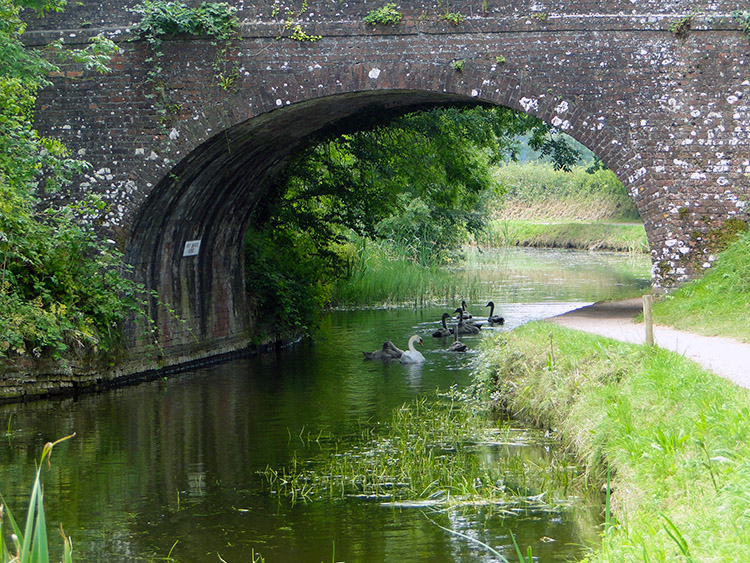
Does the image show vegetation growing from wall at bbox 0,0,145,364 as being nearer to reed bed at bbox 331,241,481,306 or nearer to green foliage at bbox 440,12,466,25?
green foliage at bbox 440,12,466,25

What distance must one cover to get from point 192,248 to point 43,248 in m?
3.31

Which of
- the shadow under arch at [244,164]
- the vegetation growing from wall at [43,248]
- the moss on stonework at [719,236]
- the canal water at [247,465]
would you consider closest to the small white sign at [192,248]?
the shadow under arch at [244,164]

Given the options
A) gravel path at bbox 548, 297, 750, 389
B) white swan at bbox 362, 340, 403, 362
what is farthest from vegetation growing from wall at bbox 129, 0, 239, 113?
gravel path at bbox 548, 297, 750, 389

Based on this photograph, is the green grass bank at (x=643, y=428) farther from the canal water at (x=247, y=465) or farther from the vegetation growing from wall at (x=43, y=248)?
the vegetation growing from wall at (x=43, y=248)

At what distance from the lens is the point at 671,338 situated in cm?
999

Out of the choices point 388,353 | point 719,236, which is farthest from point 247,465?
point 719,236

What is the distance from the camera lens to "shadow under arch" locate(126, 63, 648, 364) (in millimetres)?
11734

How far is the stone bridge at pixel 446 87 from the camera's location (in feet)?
37.7

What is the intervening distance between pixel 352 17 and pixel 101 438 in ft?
19.6

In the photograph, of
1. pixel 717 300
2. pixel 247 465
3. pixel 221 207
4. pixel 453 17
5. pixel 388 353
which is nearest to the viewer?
pixel 247 465

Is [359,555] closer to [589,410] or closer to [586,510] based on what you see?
[586,510]

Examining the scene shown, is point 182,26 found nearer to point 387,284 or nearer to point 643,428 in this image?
point 643,428

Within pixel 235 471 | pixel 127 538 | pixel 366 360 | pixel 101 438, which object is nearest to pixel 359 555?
pixel 127 538

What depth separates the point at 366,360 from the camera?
47.9ft
